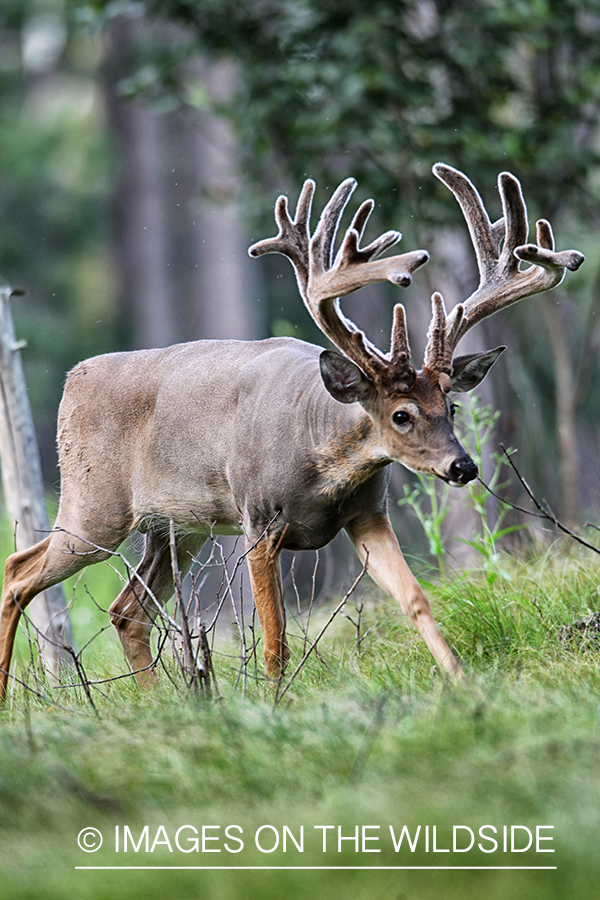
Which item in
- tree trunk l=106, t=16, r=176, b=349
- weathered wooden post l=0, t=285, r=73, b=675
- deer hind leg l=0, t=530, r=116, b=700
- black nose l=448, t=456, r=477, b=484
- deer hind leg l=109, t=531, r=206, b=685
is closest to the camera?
black nose l=448, t=456, r=477, b=484

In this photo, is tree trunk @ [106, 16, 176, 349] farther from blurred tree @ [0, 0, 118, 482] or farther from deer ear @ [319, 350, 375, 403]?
deer ear @ [319, 350, 375, 403]

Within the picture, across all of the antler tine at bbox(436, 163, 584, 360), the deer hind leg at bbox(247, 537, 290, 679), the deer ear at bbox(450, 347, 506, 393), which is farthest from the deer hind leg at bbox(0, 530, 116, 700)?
the antler tine at bbox(436, 163, 584, 360)

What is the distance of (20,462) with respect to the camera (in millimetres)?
6766

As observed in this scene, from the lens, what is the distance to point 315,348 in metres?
5.25

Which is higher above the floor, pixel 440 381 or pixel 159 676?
pixel 440 381

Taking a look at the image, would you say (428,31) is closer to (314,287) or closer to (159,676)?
(314,287)

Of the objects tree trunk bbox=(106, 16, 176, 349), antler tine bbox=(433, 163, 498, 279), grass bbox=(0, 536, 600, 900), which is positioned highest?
tree trunk bbox=(106, 16, 176, 349)

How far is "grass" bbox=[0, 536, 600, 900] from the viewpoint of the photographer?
296 centimetres

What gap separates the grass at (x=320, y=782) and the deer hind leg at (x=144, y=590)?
1.24 m

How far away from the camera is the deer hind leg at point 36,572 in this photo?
18.4 ft

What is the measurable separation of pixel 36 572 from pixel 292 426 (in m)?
1.67

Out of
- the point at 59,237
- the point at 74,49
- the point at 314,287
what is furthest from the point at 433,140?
the point at 74,49

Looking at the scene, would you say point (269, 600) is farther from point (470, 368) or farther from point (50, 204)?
point (50, 204)

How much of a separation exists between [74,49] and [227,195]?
1580 cm
